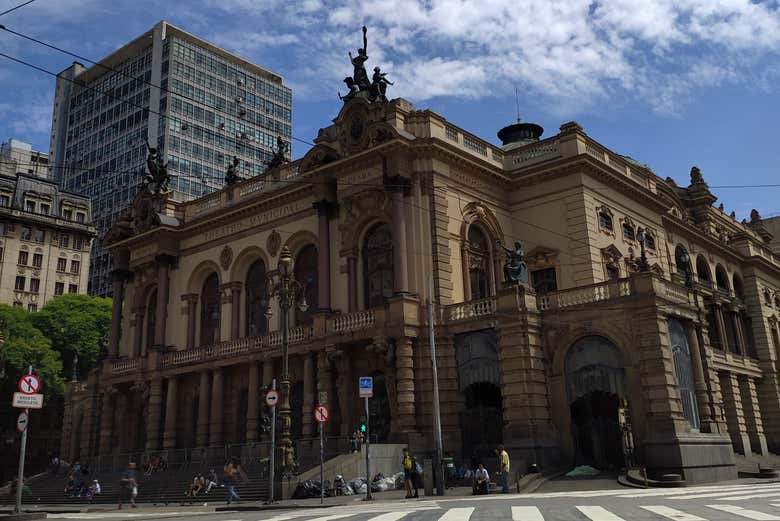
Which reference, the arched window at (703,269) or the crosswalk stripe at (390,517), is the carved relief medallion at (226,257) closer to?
the crosswalk stripe at (390,517)

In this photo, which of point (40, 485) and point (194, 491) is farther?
point (40, 485)

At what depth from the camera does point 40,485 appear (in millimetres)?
40938

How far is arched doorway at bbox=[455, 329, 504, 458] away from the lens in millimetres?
30719

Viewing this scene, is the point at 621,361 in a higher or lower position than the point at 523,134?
lower

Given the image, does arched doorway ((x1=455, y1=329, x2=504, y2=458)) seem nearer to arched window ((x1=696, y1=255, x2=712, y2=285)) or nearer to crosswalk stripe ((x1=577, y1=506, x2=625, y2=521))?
crosswalk stripe ((x1=577, y1=506, x2=625, y2=521))

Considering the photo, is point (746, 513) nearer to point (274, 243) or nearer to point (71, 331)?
point (274, 243)

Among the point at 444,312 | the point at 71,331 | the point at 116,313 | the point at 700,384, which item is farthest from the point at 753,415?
the point at 71,331

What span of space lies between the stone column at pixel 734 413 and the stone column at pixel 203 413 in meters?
28.7

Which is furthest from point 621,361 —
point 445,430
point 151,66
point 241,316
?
point 151,66

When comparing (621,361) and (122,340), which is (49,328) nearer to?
(122,340)

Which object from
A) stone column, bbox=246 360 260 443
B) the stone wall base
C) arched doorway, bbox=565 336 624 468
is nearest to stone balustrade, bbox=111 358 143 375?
stone column, bbox=246 360 260 443

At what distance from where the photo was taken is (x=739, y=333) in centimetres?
4984

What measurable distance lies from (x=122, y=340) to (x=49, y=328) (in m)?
23.7

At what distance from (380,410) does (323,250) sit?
8.53 metres
